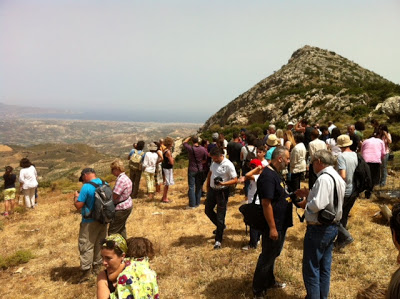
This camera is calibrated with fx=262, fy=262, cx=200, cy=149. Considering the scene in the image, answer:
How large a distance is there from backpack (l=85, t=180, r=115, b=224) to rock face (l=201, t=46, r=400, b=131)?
1878 centimetres

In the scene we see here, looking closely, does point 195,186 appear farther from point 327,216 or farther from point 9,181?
point 9,181

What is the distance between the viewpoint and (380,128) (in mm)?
8055

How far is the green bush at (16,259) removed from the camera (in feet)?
20.9

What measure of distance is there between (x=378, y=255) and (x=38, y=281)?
7.10 m

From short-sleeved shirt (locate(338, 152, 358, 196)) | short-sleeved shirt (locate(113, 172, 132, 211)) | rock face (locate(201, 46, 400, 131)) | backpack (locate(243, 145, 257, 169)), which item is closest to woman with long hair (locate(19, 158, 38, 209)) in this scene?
short-sleeved shirt (locate(113, 172, 132, 211))

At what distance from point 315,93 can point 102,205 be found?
32.0 meters

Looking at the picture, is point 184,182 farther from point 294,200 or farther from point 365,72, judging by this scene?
point 365,72

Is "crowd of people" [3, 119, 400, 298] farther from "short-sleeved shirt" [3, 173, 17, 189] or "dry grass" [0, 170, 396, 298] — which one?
"short-sleeved shirt" [3, 173, 17, 189]

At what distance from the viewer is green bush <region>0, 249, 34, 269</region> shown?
6.38 metres

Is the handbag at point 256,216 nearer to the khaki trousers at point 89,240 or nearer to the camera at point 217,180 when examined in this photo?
the camera at point 217,180

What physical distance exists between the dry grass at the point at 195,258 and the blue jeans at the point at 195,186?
0.44 m

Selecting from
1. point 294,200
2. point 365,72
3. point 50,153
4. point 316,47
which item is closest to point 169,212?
point 294,200

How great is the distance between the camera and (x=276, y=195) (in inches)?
143

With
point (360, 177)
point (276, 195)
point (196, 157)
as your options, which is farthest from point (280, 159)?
point (196, 157)
